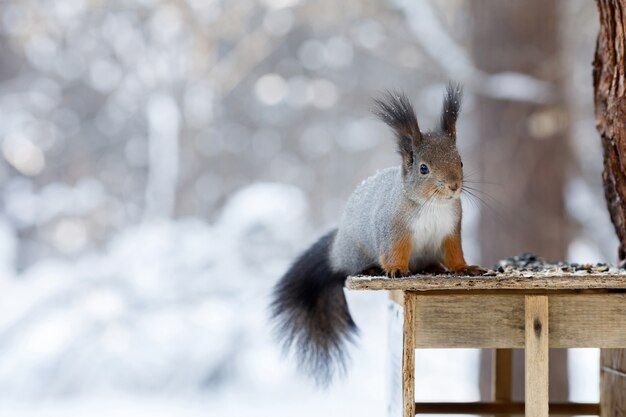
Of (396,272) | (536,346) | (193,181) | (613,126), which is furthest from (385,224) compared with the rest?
(193,181)

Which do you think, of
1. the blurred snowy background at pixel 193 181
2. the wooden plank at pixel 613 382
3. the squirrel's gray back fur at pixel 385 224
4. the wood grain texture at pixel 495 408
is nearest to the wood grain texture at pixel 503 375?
the wood grain texture at pixel 495 408

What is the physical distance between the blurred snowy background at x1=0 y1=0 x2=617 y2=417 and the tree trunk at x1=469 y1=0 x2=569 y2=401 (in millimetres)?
1172

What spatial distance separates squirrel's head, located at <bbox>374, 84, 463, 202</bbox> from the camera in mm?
1787

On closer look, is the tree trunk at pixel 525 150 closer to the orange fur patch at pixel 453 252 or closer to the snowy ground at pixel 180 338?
the snowy ground at pixel 180 338

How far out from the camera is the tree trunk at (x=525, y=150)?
380 cm

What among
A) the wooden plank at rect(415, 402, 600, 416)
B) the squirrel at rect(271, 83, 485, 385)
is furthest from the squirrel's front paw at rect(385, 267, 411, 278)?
the wooden plank at rect(415, 402, 600, 416)

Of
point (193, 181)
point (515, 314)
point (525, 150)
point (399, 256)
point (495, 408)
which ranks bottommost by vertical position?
point (495, 408)

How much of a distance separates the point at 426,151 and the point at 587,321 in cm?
47

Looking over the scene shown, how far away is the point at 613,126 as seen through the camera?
214 centimetres

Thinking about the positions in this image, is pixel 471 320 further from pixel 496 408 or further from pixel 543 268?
pixel 496 408

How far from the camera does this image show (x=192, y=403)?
208 inches

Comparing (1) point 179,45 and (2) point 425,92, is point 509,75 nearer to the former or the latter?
(2) point 425,92

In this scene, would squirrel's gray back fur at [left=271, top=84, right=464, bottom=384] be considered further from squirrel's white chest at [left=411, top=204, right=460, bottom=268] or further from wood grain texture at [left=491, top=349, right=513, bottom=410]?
wood grain texture at [left=491, top=349, right=513, bottom=410]

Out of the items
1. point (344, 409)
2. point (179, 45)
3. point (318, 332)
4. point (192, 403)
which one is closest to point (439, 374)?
point (344, 409)
